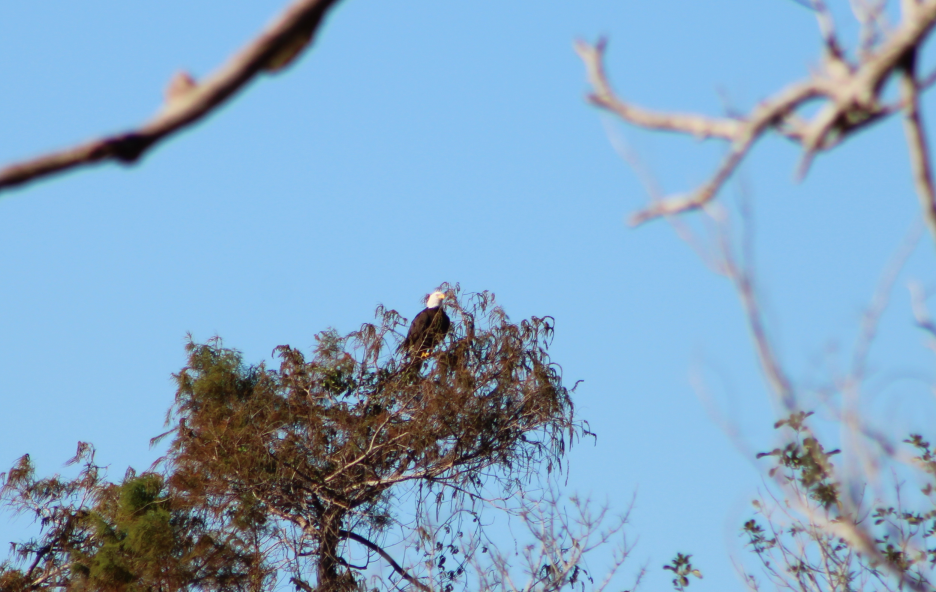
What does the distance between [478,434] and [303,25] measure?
776 cm

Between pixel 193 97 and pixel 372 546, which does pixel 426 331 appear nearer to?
pixel 372 546

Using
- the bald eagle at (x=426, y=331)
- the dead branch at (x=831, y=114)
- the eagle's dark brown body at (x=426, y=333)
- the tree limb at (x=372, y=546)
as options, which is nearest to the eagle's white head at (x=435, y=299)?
the bald eagle at (x=426, y=331)

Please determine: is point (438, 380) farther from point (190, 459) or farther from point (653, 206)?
point (653, 206)

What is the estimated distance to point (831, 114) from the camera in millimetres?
1447

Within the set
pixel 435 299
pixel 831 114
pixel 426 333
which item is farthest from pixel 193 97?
pixel 435 299

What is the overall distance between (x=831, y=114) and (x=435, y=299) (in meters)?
8.11

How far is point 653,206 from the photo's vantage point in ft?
5.19

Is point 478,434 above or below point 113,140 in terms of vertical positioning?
above

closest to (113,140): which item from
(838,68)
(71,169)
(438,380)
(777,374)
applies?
(71,169)

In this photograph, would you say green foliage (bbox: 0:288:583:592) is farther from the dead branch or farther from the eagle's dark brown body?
the dead branch

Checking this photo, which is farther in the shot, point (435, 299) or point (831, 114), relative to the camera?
point (435, 299)

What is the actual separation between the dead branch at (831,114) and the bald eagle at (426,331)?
7.46 meters

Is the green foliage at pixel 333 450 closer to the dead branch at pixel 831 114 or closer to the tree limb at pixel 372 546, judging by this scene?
the tree limb at pixel 372 546

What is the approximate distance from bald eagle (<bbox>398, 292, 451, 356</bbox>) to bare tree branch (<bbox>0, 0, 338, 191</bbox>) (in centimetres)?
768
